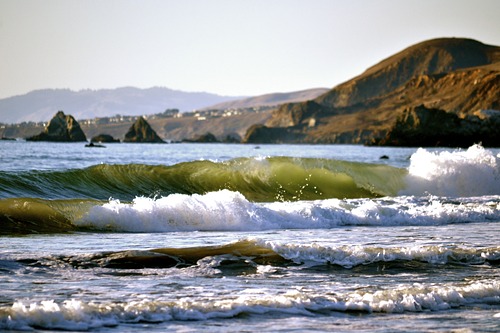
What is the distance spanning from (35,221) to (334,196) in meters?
13.6

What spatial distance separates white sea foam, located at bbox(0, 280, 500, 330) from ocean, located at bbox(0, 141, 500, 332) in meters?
0.02

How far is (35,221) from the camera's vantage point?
16688 millimetres

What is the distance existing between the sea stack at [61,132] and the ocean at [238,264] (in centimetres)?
12213

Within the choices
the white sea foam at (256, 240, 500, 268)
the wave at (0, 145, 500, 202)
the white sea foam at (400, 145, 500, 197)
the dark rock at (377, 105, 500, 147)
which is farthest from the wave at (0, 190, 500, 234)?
the dark rock at (377, 105, 500, 147)

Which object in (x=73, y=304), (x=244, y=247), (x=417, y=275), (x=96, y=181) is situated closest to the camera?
(x=73, y=304)

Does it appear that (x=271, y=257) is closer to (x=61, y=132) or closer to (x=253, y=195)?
(x=253, y=195)

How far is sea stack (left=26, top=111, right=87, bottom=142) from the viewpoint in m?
143

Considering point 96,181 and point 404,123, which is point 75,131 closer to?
point 404,123

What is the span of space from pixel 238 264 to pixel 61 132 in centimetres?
13865

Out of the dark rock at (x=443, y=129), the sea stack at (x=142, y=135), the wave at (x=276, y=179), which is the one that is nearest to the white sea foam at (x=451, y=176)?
the wave at (x=276, y=179)

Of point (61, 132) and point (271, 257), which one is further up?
point (61, 132)

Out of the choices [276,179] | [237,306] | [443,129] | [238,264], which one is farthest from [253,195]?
[443,129]

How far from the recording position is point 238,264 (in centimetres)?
1185

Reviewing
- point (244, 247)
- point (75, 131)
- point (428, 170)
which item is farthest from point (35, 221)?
point (75, 131)
